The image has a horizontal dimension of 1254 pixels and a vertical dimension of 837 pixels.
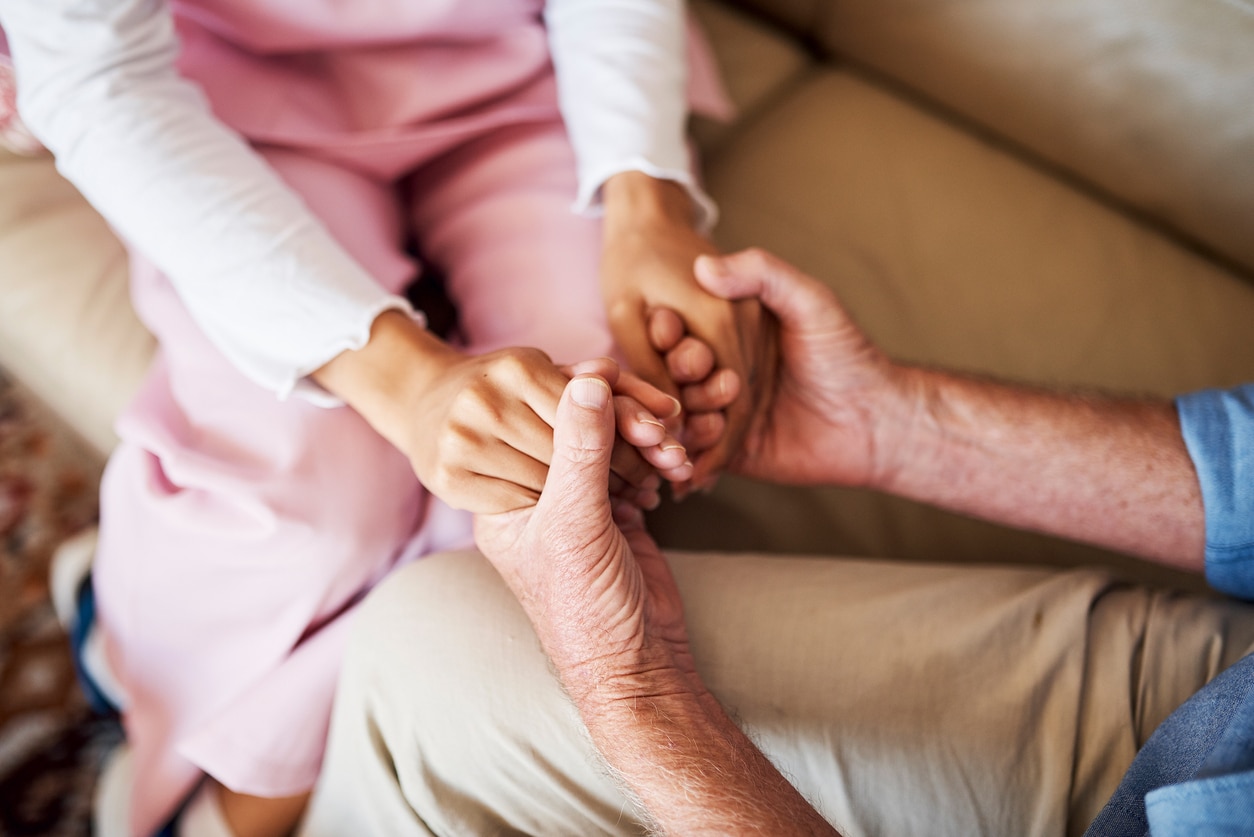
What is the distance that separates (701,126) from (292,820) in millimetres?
896

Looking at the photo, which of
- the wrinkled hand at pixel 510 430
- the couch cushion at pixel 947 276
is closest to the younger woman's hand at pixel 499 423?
the wrinkled hand at pixel 510 430

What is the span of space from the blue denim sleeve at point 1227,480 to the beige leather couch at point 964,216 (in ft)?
0.51

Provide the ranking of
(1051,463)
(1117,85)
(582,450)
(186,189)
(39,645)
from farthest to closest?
(39,645) → (1117,85) → (1051,463) → (186,189) → (582,450)

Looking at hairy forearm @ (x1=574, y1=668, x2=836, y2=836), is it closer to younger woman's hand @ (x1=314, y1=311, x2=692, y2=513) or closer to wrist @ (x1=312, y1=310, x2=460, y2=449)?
younger woman's hand @ (x1=314, y1=311, x2=692, y2=513)

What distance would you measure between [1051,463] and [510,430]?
49 cm

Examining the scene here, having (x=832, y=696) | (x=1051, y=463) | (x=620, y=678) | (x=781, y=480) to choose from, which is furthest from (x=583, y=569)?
(x=1051, y=463)

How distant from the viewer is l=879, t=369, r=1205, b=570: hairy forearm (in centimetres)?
67

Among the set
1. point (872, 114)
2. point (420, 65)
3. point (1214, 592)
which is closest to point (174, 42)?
point (420, 65)

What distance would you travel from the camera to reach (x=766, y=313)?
75cm

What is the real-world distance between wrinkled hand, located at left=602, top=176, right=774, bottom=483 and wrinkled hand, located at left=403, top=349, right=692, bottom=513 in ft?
0.31

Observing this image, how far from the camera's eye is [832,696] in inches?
22.7

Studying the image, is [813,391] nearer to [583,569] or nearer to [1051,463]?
[1051,463]

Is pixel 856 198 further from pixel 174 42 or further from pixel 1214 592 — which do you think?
pixel 174 42

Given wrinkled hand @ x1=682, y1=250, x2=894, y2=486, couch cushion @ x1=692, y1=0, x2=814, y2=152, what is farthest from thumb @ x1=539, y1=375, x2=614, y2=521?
couch cushion @ x1=692, y1=0, x2=814, y2=152
